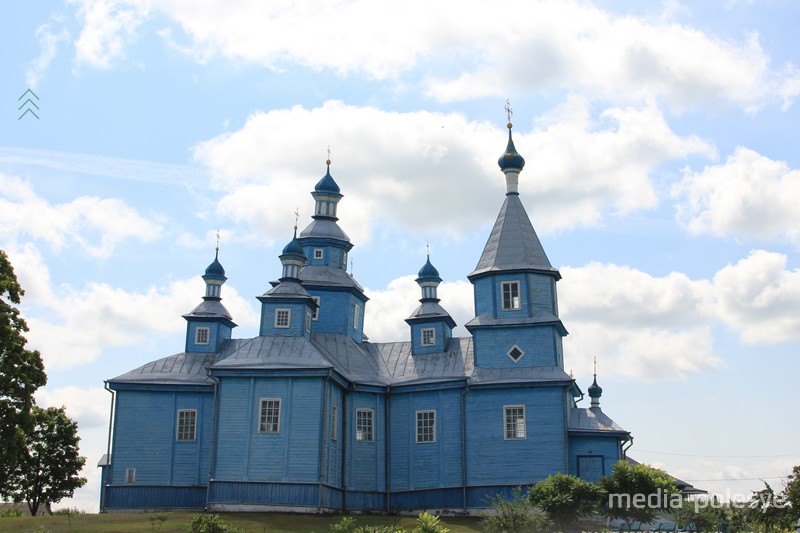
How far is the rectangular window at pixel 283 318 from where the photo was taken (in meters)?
34.9

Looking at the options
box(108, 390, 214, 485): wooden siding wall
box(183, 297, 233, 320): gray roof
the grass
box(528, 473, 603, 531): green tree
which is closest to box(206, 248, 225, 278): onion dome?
box(183, 297, 233, 320): gray roof

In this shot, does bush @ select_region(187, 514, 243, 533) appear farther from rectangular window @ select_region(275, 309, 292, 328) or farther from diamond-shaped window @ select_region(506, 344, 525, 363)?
diamond-shaped window @ select_region(506, 344, 525, 363)

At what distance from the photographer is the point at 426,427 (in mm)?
34312

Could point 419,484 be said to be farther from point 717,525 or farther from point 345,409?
point 717,525

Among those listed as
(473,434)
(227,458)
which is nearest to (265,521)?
(227,458)

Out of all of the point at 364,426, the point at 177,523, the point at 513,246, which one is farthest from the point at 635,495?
the point at 177,523

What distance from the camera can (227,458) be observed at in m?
31.2

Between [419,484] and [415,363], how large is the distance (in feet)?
16.6

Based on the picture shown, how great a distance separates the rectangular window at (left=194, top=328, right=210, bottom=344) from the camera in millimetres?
37156

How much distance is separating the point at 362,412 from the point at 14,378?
45.8 feet

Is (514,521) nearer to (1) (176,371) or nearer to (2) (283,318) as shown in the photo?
(2) (283,318)

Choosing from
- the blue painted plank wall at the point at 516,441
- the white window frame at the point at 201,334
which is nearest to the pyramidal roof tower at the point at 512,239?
the blue painted plank wall at the point at 516,441

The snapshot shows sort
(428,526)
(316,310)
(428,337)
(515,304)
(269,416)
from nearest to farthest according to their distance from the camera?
1. (428,526)
2. (269,416)
3. (515,304)
4. (428,337)
5. (316,310)

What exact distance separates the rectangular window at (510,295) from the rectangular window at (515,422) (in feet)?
13.0
